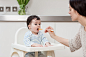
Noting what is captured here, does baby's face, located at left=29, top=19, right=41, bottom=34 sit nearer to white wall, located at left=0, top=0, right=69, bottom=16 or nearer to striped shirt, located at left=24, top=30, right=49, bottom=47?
striped shirt, located at left=24, top=30, right=49, bottom=47

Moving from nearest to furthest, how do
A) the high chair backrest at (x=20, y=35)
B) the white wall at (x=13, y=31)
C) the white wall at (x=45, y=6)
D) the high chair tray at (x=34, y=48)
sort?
the high chair tray at (x=34, y=48)
the high chair backrest at (x=20, y=35)
the white wall at (x=13, y=31)
the white wall at (x=45, y=6)

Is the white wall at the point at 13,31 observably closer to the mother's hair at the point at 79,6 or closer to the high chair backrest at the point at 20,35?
the high chair backrest at the point at 20,35

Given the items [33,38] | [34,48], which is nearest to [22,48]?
[34,48]

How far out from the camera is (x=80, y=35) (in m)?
1.06

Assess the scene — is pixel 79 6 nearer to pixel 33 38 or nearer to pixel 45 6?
pixel 33 38

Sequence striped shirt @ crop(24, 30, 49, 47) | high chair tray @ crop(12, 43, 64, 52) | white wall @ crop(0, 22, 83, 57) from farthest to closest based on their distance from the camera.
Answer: white wall @ crop(0, 22, 83, 57) < striped shirt @ crop(24, 30, 49, 47) < high chair tray @ crop(12, 43, 64, 52)

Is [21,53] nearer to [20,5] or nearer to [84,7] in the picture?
[84,7]

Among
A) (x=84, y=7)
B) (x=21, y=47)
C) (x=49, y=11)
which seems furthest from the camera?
(x=49, y=11)

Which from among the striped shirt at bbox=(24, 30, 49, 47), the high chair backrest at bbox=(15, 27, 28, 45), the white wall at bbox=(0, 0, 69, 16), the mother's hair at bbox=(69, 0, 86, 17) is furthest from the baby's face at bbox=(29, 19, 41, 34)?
the white wall at bbox=(0, 0, 69, 16)

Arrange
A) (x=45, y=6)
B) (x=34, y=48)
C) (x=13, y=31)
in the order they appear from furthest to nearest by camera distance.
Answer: (x=45, y=6)
(x=13, y=31)
(x=34, y=48)

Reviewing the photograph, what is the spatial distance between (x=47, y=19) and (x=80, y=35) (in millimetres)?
687

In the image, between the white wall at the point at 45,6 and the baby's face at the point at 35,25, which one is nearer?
the baby's face at the point at 35,25

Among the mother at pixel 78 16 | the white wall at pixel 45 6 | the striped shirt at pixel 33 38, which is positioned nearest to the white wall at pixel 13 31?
the striped shirt at pixel 33 38

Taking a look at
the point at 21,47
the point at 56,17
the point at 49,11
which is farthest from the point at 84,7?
the point at 49,11
